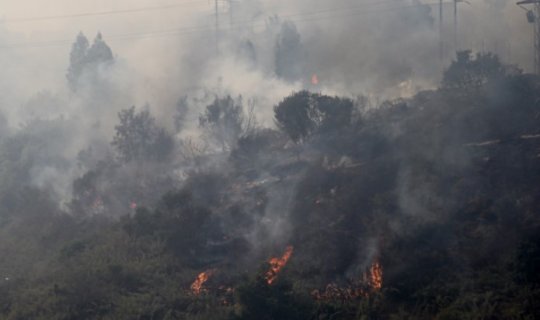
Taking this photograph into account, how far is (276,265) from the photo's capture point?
26.9 m

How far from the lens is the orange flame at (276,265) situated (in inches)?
999

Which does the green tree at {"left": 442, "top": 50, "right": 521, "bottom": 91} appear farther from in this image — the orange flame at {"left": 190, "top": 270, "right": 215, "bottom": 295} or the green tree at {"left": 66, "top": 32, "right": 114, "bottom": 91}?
the green tree at {"left": 66, "top": 32, "right": 114, "bottom": 91}

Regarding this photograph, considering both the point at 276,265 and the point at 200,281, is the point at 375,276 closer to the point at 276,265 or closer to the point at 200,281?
the point at 276,265

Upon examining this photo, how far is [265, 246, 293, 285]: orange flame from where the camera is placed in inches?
999

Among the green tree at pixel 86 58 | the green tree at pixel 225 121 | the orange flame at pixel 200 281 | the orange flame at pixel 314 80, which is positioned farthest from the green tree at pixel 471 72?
the green tree at pixel 86 58

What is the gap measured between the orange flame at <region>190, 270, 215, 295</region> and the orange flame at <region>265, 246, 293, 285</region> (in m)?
2.84

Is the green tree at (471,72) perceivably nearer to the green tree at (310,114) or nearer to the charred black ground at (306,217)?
the charred black ground at (306,217)

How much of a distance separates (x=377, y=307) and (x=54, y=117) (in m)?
48.2

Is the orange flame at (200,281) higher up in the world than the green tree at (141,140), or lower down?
lower down

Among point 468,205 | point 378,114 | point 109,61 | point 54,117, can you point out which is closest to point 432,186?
point 468,205

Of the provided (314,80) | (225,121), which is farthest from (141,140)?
(314,80)

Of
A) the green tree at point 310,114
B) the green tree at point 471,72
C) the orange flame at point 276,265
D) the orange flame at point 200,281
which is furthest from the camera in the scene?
the green tree at point 471,72

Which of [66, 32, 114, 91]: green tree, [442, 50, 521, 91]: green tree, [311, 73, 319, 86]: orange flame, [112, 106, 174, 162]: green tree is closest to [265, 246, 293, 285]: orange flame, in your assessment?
[112, 106, 174, 162]: green tree

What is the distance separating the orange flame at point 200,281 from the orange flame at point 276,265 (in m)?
2.84
